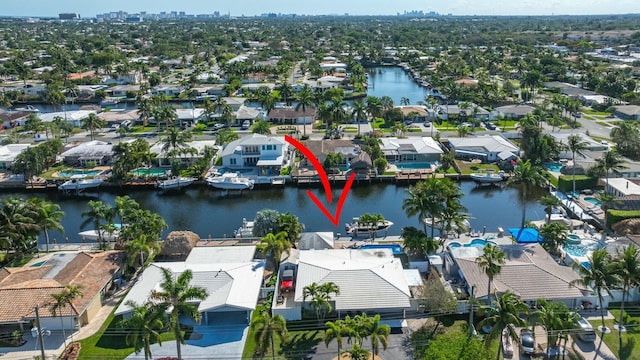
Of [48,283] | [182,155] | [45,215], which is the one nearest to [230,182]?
[182,155]

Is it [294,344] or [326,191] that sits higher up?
[326,191]

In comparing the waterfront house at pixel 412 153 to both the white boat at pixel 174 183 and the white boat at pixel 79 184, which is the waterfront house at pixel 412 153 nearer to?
the white boat at pixel 174 183

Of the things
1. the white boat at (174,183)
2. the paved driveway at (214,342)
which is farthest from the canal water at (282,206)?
the paved driveway at (214,342)

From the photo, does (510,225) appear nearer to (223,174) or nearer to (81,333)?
(223,174)

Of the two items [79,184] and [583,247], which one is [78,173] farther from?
[583,247]

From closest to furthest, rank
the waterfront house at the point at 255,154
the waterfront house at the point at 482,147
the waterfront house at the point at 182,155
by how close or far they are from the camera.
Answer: the waterfront house at the point at 255,154 < the waterfront house at the point at 182,155 < the waterfront house at the point at 482,147

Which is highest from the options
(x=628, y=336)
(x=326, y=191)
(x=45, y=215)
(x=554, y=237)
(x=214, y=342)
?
(x=45, y=215)

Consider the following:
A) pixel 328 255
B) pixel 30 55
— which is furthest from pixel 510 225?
pixel 30 55
